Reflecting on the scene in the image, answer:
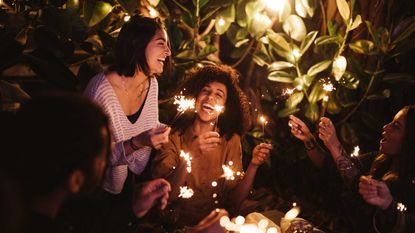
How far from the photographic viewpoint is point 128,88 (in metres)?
3.10

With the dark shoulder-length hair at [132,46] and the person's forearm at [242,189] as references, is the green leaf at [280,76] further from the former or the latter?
the dark shoulder-length hair at [132,46]

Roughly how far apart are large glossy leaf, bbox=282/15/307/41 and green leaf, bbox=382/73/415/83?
3.09ft

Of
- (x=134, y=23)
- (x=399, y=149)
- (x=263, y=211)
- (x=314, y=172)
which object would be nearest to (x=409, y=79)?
(x=399, y=149)

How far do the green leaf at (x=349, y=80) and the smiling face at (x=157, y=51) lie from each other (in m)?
2.00

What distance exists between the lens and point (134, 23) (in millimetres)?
3055

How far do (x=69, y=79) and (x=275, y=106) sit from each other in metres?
2.35

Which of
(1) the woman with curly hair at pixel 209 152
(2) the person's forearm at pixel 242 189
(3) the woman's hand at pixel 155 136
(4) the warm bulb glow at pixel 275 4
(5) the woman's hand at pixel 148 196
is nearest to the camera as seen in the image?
(5) the woman's hand at pixel 148 196

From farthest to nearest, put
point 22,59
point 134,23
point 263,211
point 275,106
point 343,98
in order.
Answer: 1. point 275,106
2. point 343,98
3. point 263,211
4. point 22,59
5. point 134,23

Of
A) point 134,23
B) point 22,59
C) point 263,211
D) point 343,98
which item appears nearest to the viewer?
point 134,23

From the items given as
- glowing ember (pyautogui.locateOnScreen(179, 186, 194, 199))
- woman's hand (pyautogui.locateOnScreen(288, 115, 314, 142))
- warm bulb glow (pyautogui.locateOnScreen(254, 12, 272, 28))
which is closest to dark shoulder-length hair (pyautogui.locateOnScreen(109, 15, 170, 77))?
glowing ember (pyautogui.locateOnScreen(179, 186, 194, 199))

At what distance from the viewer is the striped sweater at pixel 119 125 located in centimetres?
287

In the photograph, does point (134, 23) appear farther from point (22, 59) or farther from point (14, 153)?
point (14, 153)

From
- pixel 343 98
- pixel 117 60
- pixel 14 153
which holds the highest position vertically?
pixel 14 153

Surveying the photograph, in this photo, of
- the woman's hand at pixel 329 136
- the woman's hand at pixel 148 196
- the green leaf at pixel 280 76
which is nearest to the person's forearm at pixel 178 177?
the woman's hand at pixel 148 196
